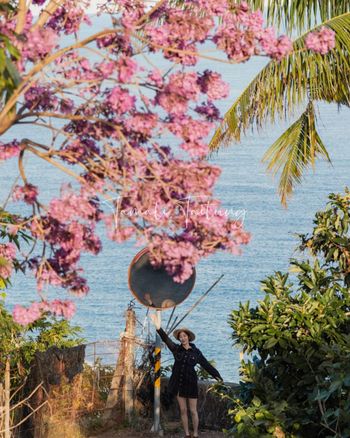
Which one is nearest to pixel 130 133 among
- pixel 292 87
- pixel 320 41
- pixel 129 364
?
pixel 320 41

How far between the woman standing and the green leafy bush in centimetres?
406

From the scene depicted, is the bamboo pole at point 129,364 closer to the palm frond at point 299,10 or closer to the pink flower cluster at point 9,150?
the palm frond at point 299,10

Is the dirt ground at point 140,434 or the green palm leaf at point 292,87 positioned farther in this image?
the dirt ground at point 140,434

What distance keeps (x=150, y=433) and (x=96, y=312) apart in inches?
1413

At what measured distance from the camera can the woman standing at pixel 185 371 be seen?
46.2 ft

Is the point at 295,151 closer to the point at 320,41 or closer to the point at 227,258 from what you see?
the point at 320,41

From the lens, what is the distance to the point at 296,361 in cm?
912

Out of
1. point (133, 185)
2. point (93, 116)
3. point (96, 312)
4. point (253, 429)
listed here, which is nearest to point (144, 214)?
point (133, 185)

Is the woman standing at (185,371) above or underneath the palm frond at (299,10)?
underneath

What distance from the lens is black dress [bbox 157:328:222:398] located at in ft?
46.3

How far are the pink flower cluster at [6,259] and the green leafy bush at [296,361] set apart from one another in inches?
91.3

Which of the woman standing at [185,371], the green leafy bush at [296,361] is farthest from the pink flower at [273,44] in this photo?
the woman standing at [185,371]

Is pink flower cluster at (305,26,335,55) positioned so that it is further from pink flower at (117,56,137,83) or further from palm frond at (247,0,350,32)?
palm frond at (247,0,350,32)

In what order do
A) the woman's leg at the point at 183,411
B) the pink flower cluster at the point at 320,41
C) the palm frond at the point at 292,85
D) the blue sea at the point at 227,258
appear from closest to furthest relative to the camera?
the pink flower cluster at the point at 320,41
the palm frond at the point at 292,85
the woman's leg at the point at 183,411
the blue sea at the point at 227,258
